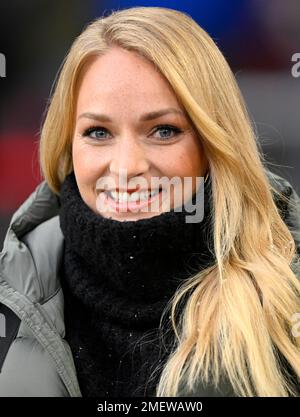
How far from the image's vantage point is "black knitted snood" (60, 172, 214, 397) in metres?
1.47

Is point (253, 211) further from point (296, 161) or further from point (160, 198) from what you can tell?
point (296, 161)

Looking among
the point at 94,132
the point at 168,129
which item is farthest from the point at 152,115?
the point at 94,132

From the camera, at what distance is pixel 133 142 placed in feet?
4.87

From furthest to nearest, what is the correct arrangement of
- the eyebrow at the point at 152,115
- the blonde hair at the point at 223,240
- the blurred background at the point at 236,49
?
1. the blurred background at the point at 236,49
2. the eyebrow at the point at 152,115
3. the blonde hair at the point at 223,240

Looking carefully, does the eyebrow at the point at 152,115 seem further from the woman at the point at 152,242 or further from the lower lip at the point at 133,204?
the lower lip at the point at 133,204

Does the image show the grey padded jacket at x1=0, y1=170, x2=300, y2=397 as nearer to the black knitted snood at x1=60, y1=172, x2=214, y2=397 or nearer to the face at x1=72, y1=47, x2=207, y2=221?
the black knitted snood at x1=60, y1=172, x2=214, y2=397

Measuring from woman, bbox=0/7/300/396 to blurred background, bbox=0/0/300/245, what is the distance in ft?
3.29

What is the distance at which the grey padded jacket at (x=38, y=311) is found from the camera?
1.48 metres

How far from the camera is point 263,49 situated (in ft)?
9.01

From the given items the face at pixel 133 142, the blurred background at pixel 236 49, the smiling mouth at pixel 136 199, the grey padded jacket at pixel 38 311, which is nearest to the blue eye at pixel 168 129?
the face at pixel 133 142

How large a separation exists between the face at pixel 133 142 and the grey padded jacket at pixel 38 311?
0.71ft

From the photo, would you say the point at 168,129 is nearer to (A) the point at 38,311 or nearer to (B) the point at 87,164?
(B) the point at 87,164

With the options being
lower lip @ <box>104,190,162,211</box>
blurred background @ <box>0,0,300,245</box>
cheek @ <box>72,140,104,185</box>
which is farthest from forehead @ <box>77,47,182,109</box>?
blurred background @ <box>0,0,300,245</box>
